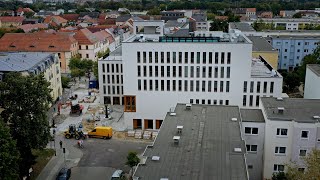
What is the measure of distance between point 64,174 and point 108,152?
7680 mm

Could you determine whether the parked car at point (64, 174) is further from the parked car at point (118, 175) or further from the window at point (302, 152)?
the window at point (302, 152)

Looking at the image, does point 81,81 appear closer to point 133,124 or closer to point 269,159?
point 133,124

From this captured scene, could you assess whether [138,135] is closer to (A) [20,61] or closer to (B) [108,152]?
(B) [108,152]

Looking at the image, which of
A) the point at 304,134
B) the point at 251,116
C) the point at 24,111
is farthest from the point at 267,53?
the point at 24,111

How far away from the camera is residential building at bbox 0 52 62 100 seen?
53344 millimetres

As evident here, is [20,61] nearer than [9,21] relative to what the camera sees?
Yes

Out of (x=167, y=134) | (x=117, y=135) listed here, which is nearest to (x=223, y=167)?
(x=167, y=134)

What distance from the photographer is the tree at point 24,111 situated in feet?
117

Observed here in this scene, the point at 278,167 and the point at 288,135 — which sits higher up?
the point at 288,135

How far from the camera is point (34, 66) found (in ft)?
184

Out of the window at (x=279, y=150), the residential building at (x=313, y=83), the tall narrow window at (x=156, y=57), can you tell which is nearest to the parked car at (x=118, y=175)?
the window at (x=279, y=150)

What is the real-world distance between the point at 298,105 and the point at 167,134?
1449 centimetres

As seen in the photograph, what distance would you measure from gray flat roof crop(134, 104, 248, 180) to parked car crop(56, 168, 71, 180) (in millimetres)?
11307

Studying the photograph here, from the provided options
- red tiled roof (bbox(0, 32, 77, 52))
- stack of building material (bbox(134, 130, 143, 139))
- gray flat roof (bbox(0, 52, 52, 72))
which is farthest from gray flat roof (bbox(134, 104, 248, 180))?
red tiled roof (bbox(0, 32, 77, 52))
